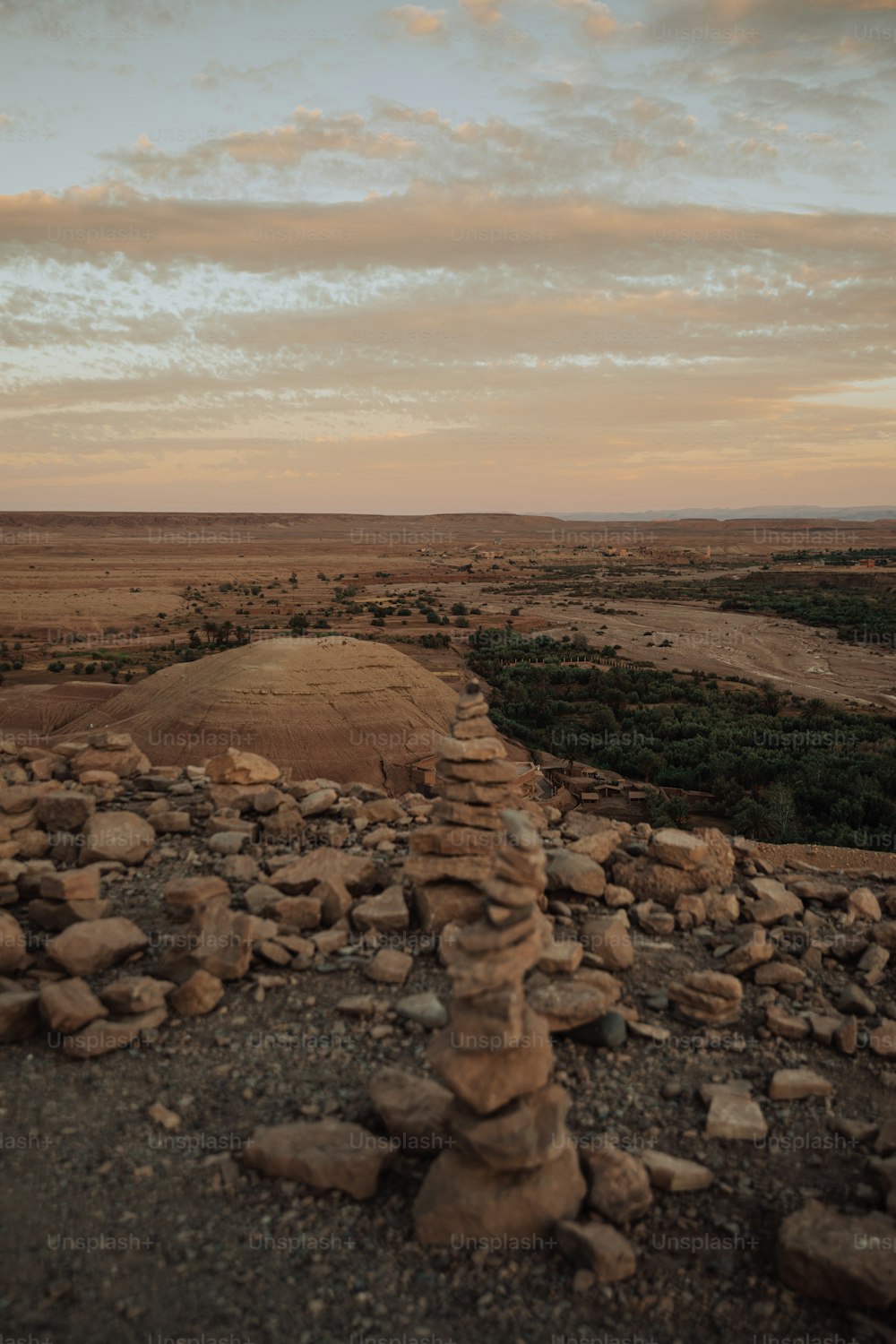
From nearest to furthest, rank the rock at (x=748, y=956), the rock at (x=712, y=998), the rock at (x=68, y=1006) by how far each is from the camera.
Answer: the rock at (x=68, y=1006)
the rock at (x=712, y=998)
the rock at (x=748, y=956)

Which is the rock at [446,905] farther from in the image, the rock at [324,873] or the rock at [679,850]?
the rock at [679,850]

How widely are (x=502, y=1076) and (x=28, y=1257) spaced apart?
2.85 m

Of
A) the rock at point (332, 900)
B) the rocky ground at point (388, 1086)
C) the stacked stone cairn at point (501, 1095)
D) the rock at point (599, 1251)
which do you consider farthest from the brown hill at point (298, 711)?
the rock at point (599, 1251)

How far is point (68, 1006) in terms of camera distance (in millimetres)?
6801

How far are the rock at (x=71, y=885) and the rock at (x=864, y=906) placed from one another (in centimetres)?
791

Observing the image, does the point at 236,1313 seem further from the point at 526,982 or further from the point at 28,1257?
the point at 526,982

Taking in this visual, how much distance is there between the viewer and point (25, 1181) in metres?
5.50

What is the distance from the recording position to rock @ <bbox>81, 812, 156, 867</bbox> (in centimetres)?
996

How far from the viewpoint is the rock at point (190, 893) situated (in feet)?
28.5

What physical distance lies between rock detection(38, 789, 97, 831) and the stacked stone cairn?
6.81 meters

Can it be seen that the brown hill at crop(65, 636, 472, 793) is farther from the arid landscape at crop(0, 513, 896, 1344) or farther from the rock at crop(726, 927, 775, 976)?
the rock at crop(726, 927, 775, 976)

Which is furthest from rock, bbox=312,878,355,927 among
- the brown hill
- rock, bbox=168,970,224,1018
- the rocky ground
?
the brown hill

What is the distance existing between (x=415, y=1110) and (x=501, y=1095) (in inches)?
36.4

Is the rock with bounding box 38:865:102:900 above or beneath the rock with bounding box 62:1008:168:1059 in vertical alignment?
above
